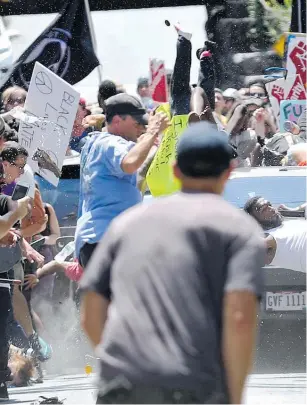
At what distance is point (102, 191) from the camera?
753cm

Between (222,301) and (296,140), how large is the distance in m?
9.36

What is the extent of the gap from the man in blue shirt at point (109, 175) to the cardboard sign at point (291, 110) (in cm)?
708

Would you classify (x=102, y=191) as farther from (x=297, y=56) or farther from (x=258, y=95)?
(x=258, y=95)

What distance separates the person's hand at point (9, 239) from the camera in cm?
855

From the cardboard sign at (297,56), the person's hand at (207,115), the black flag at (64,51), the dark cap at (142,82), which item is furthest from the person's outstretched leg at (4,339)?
the dark cap at (142,82)

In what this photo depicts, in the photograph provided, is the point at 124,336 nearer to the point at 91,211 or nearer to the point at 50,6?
the point at 91,211

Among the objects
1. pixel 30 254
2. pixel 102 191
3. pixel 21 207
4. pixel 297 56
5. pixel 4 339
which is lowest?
pixel 4 339

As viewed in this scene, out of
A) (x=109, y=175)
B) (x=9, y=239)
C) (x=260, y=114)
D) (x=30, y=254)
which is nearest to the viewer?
(x=109, y=175)

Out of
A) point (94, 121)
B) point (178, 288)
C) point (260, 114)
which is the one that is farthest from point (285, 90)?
point (178, 288)

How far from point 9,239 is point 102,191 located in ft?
4.06

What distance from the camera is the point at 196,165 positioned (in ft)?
13.7

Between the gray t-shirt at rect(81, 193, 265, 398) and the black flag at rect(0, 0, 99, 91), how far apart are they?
30.0 ft

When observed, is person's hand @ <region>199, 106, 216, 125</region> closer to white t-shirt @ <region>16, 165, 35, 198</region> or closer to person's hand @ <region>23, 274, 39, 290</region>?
white t-shirt @ <region>16, 165, 35, 198</region>

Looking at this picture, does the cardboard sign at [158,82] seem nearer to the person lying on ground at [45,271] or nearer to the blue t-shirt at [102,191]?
the person lying on ground at [45,271]
